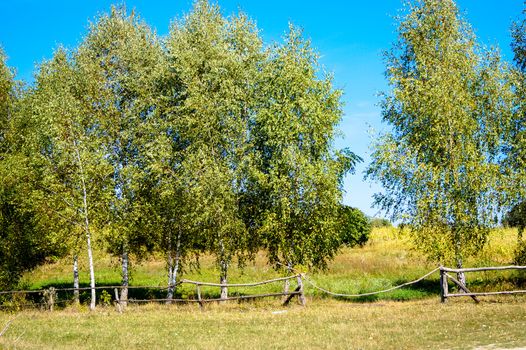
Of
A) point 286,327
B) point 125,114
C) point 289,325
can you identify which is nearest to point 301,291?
point 289,325

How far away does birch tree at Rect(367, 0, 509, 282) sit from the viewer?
1046 inches

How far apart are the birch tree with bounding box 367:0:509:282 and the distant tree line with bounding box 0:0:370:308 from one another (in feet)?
10.7

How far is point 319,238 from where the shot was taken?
2761 cm

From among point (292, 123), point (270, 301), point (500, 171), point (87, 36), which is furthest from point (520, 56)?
point (87, 36)

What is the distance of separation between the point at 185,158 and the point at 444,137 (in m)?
13.3

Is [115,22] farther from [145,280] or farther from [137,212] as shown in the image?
[145,280]

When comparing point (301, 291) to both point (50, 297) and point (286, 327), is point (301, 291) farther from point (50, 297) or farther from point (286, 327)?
point (50, 297)

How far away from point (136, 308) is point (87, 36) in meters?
16.6

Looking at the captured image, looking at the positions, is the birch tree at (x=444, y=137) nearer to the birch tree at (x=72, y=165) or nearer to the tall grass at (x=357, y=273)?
the tall grass at (x=357, y=273)

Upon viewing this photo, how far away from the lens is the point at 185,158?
2861 cm

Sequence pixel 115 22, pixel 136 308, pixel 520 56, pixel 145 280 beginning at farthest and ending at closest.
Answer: pixel 145 280 < pixel 115 22 < pixel 520 56 < pixel 136 308

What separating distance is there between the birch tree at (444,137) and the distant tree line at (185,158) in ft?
10.7

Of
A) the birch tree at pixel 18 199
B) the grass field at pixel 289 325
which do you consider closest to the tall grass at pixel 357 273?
the grass field at pixel 289 325

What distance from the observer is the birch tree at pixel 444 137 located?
26578mm
